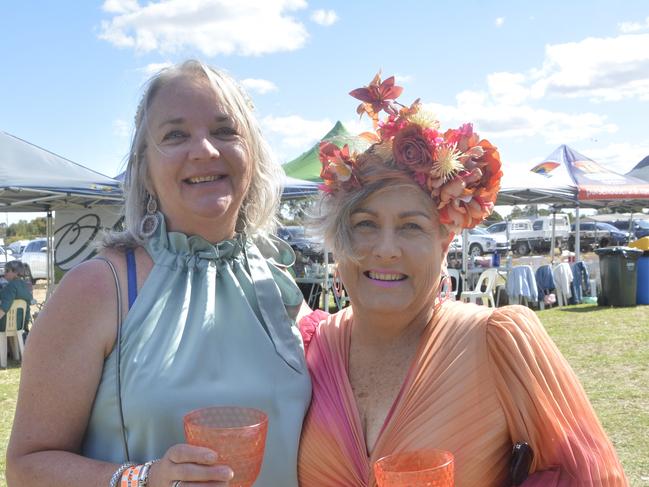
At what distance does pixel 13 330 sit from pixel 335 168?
29.8 ft

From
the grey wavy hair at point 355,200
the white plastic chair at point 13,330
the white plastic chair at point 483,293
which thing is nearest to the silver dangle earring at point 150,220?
the grey wavy hair at point 355,200

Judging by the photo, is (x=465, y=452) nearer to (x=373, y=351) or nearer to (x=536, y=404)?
(x=536, y=404)

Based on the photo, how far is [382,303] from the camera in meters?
2.11

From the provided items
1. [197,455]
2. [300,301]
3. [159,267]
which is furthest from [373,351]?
[197,455]

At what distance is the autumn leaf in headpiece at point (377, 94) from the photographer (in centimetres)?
228

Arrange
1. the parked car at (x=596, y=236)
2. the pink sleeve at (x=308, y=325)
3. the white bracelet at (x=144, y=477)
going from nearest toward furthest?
the white bracelet at (x=144, y=477) < the pink sleeve at (x=308, y=325) < the parked car at (x=596, y=236)

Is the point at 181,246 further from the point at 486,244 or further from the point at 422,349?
the point at 486,244

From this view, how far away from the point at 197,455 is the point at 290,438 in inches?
26.4

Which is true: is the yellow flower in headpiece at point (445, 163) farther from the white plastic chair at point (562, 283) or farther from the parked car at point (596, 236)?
the parked car at point (596, 236)

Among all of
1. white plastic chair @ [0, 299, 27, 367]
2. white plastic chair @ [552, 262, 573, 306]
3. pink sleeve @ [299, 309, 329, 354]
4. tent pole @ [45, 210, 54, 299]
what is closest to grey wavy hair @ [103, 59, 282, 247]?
pink sleeve @ [299, 309, 329, 354]

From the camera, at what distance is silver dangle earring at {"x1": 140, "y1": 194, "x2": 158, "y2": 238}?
2.09 metres

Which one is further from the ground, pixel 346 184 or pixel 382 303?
pixel 346 184

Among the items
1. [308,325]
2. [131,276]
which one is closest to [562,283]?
[308,325]

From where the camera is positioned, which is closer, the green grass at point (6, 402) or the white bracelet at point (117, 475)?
the white bracelet at point (117, 475)
